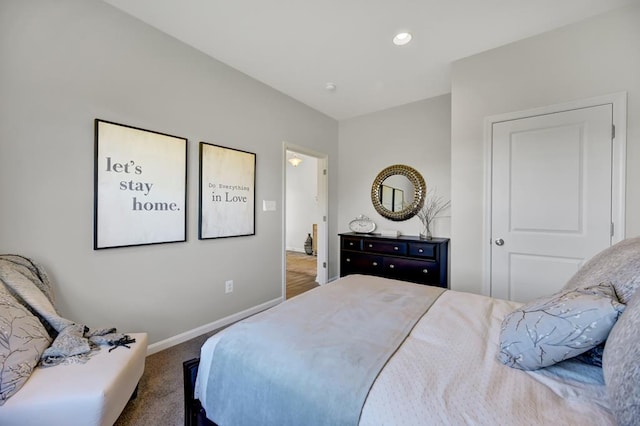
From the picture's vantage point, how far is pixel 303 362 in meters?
0.95

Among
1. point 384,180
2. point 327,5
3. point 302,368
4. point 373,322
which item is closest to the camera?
point 302,368

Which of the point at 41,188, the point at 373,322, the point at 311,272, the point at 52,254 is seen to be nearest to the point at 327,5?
the point at 373,322

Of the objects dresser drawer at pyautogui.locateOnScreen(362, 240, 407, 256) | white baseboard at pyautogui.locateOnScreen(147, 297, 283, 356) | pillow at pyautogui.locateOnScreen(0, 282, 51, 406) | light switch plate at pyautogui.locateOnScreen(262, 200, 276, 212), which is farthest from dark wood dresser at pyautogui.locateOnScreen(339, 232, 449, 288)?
pillow at pyautogui.locateOnScreen(0, 282, 51, 406)

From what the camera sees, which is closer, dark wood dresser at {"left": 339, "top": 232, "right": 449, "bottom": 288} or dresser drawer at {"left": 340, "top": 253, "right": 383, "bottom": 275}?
dark wood dresser at {"left": 339, "top": 232, "right": 449, "bottom": 288}

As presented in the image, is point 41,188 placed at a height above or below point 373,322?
above

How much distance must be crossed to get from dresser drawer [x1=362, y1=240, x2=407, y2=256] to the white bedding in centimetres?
211

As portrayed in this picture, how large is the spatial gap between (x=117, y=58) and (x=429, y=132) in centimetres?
332

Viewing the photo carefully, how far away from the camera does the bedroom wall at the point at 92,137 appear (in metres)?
1.64

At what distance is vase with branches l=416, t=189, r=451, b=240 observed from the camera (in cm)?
344

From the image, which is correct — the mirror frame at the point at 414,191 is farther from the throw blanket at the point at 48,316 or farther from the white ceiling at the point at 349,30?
the throw blanket at the point at 48,316

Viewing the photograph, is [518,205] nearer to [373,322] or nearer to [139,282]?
[373,322]

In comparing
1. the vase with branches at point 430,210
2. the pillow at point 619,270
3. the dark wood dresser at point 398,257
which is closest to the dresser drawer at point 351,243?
the dark wood dresser at point 398,257

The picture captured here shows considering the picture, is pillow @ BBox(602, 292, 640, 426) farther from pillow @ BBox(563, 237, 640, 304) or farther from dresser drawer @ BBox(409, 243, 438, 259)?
dresser drawer @ BBox(409, 243, 438, 259)

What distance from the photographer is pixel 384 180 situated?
154 inches
